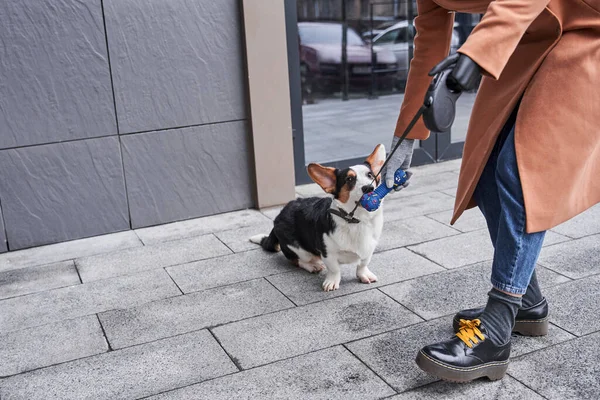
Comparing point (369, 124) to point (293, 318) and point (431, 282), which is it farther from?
point (293, 318)

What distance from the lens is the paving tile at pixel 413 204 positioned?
5.20 m

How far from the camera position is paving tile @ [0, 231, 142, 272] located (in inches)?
178

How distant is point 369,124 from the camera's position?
21.5 ft

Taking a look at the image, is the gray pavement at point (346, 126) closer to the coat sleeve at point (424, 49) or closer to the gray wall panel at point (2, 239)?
the gray wall panel at point (2, 239)

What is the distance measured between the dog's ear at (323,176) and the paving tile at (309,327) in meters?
0.64

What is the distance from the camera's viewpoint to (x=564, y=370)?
2828mm

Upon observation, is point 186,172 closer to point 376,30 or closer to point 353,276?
point 353,276

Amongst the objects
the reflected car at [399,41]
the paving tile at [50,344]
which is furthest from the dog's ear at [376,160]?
the reflected car at [399,41]

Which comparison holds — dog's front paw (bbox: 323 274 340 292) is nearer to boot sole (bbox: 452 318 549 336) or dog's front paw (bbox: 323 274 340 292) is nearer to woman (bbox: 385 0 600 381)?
boot sole (bbox: 452 318 549 336)

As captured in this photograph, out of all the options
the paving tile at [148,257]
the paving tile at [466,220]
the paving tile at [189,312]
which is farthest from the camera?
the paving tile at [466,220]

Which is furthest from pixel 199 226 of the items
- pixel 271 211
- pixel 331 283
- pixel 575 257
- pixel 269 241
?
pixel 575 257

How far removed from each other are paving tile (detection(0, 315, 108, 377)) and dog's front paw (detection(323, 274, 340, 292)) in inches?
48.8

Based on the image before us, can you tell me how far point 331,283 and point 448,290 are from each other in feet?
2.16

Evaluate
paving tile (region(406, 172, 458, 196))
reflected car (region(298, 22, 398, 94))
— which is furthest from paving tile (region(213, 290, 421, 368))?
reflected car (region(298, 22, 398, 94))
